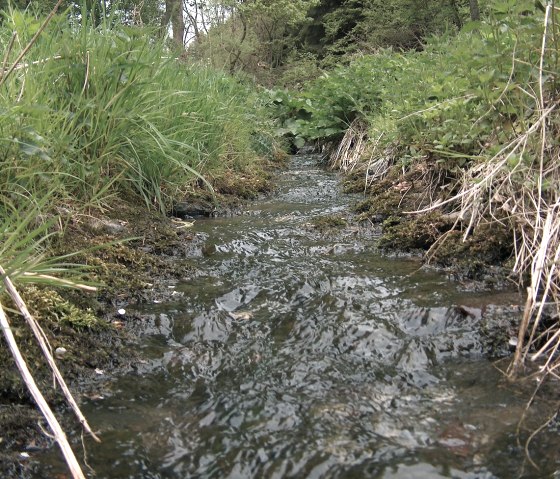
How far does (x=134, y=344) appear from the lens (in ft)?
6.67

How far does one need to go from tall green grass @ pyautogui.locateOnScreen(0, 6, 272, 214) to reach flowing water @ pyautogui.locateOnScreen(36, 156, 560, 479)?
2.85ft

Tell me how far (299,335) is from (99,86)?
6.24ft

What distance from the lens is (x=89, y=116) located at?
9.42 feet

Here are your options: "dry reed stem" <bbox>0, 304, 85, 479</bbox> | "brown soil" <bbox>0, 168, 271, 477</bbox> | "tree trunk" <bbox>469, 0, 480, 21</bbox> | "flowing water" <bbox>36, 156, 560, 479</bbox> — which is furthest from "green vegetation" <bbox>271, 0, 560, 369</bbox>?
"tree trunk" <bbox>469, 0, 480, 21</bbox>

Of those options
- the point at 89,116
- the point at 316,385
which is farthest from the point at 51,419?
the point at 89,116

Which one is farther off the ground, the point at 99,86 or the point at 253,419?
the point at 99,86

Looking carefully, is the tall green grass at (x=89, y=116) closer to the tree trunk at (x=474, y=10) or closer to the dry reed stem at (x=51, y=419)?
the dry reed stem at (x=51, y=419)

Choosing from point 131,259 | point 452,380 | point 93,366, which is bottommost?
point 452,380

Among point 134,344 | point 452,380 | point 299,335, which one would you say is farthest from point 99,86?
point 452,380

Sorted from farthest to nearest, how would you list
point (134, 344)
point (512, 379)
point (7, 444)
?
point (134, 344)
point (512, 379)
point (7, 444)

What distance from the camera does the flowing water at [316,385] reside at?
1407 millimetres

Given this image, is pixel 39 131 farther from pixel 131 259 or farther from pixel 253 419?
pixel 253 419

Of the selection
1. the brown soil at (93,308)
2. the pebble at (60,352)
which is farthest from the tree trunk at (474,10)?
the pebble at (60,352)

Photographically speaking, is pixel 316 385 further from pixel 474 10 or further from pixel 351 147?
pixel 474 10
